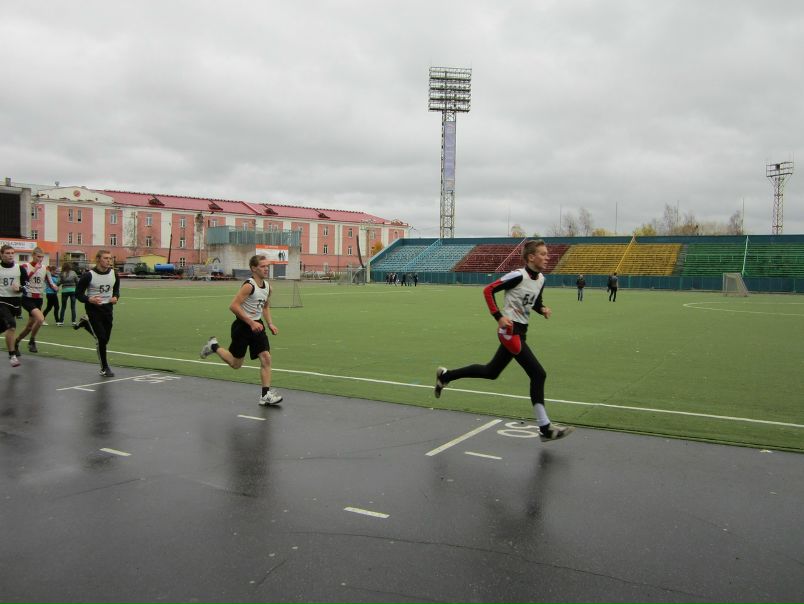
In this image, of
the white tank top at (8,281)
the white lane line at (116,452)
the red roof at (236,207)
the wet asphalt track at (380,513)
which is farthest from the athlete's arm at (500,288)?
the red roof at (236,207)

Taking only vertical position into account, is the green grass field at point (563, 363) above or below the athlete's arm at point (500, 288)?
below

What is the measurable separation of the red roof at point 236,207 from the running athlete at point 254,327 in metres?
90.9

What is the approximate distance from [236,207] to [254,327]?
99.4m

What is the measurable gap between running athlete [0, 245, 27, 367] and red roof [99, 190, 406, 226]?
86263 millimetres

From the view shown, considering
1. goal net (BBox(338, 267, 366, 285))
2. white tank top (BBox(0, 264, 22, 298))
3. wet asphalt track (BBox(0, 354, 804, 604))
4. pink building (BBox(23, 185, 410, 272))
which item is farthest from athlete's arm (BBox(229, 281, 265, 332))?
pink building (BBox(23, 185, 410, 272))

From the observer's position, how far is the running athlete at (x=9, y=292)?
10.6 m

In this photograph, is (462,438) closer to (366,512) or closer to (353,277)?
(366,512)

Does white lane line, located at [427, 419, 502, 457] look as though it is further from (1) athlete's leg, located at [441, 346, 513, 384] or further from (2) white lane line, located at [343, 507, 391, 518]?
(2) white lane line, located at [343, 507, 391, 518]

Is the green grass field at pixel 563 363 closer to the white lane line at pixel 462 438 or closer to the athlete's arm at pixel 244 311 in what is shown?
the white lane line at pixel 462 438

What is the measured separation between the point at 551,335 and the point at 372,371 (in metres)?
7.41

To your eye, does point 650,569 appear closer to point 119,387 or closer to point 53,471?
point 53,471

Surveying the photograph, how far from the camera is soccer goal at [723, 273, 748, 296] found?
46.6m

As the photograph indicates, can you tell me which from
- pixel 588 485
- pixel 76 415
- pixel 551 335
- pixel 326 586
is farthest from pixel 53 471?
pixel 551 335

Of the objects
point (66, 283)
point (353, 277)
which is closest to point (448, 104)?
point (353, 277)
